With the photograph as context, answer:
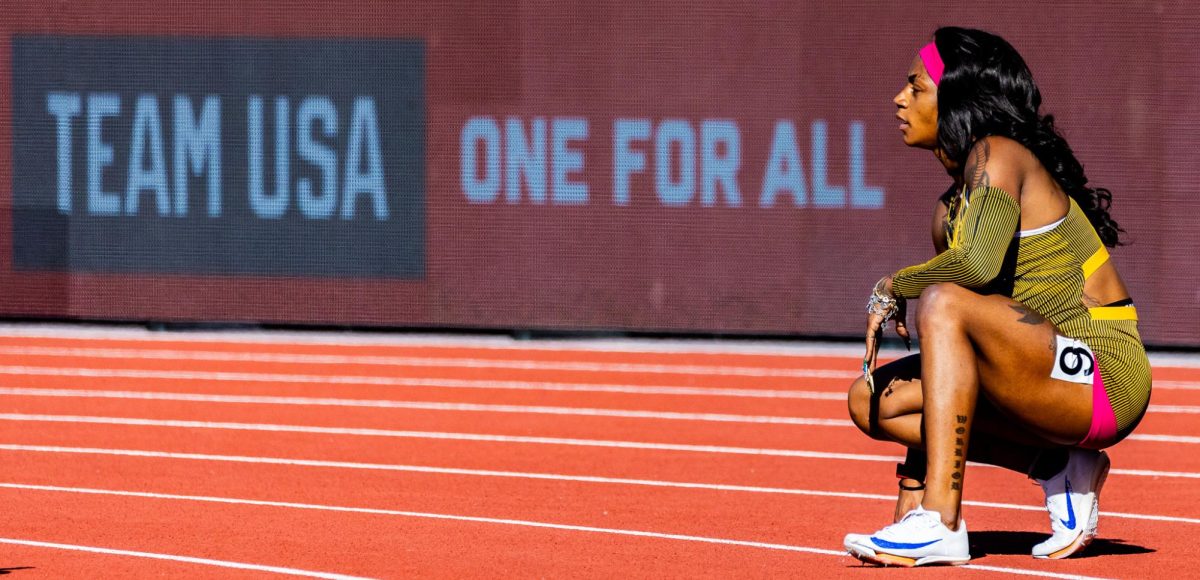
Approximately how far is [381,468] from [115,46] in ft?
22.6

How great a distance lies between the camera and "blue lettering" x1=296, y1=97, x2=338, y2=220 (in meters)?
13.0

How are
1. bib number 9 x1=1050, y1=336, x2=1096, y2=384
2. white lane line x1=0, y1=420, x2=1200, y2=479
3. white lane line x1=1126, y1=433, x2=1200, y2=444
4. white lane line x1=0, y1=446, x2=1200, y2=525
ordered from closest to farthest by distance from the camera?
bib number 9 x1=1050, y1=336, x2=1096, y2=384
white lane line x1=0, y1=446, x2=1200, y2=525
white lane line x1=0, y1=420, x2=1200, y2=479
white lane line x1=1126, y1=433, x2=1200, y2=444

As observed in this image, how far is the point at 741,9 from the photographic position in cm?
1246

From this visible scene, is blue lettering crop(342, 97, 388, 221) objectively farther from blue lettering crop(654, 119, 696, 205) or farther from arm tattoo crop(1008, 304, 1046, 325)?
arm tattoo crop(1008, 304, 1046, 325)

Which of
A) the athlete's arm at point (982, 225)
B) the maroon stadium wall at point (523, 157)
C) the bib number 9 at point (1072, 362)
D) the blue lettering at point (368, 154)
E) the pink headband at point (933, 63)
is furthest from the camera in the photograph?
the blue lettering at point (368, 154)

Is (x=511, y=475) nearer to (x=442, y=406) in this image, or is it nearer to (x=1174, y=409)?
(x=442, y=406)

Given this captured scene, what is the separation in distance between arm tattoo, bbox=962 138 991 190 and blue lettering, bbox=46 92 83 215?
9635mm

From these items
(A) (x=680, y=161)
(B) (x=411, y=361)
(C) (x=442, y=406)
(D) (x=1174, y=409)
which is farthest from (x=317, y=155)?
(D) (x=1174, y=409)

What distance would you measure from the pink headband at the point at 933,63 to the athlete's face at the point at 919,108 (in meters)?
0.01

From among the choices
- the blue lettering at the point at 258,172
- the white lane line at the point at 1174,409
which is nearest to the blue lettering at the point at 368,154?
the blue lettering at the point at 258,172

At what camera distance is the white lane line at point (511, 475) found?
6270 millimetres

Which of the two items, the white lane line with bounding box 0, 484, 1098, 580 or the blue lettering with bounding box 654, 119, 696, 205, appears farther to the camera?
the blue lettering with bounding box 654, 119, 696, 205

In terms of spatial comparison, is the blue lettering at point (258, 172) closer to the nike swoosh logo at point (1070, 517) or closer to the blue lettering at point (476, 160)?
the blue lettering at point (476, 160)

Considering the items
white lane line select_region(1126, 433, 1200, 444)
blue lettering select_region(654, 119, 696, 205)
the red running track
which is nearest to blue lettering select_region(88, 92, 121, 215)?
the red running track
